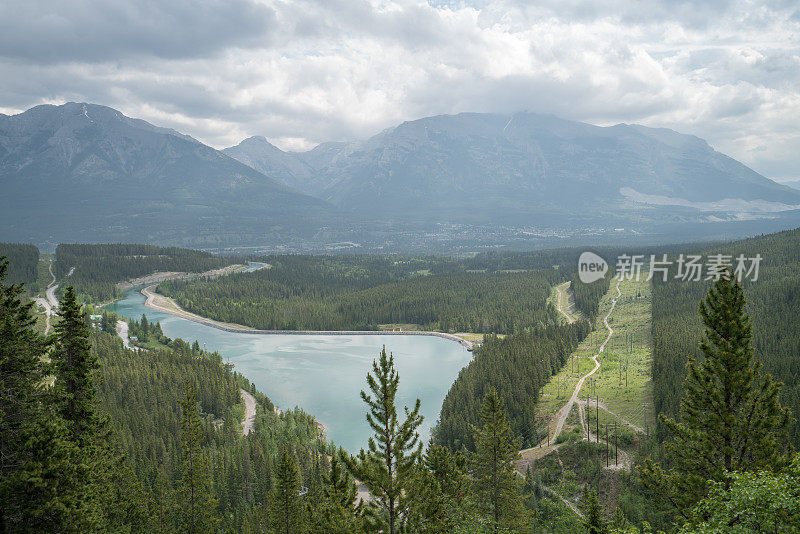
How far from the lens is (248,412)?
253 ft

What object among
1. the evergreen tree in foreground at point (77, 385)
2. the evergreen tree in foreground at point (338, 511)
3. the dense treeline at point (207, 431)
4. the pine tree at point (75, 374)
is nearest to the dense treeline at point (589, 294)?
the dense treeline at point (207, 431)

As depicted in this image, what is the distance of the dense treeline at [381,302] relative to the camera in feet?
461

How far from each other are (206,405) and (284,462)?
5059cm

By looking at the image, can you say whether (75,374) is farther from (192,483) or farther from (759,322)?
(759,322)

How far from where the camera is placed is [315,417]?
260 feet

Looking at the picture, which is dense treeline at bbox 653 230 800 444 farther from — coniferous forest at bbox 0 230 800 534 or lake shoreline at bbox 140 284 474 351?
lake shoreline at bbox 140 284 474 351

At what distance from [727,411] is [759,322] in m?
80.2

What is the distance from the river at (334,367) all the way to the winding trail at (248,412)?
5.53 m

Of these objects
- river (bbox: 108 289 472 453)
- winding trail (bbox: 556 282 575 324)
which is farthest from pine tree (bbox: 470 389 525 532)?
winding trail (bbox: 556 282 575 324)

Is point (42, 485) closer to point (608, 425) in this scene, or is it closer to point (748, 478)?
point (748, 478)

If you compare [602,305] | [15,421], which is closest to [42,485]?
[15,421]

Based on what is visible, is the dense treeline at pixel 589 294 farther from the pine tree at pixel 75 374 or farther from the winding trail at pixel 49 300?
the winding trail at pixel 49 300

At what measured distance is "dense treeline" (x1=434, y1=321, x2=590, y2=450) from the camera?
65438 millimetres

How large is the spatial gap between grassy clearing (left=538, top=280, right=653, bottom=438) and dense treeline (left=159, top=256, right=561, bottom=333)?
2023 centimetres
